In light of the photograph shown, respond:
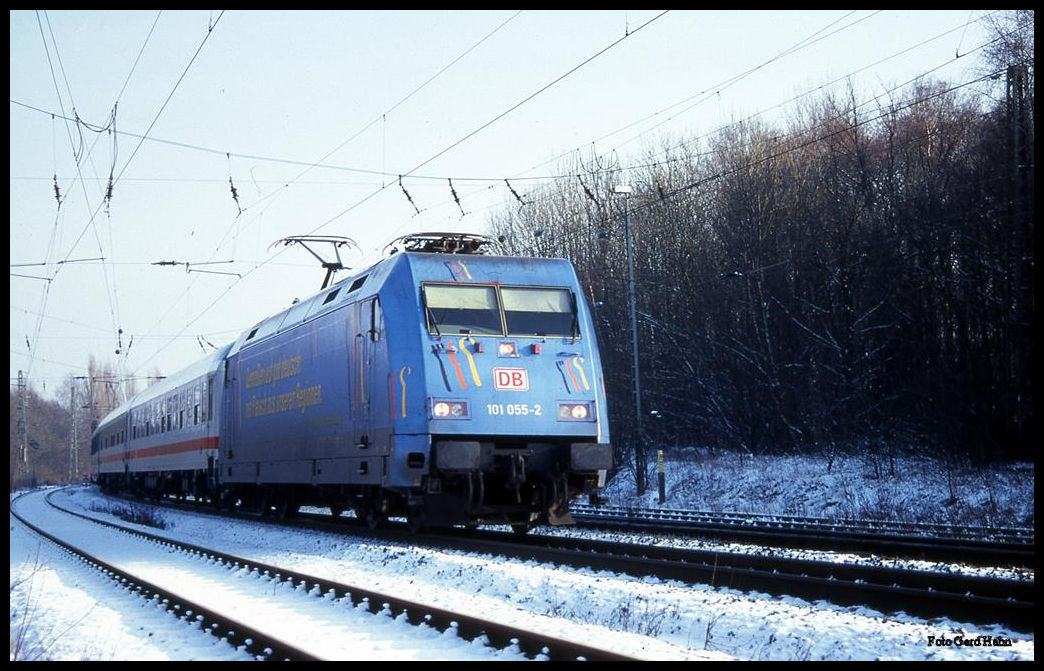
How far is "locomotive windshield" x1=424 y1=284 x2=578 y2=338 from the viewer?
44.9ft

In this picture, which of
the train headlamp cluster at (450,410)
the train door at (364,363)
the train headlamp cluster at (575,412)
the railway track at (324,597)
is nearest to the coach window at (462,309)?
the train door at (364,363)

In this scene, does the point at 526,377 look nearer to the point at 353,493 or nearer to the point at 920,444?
the point at 353,493

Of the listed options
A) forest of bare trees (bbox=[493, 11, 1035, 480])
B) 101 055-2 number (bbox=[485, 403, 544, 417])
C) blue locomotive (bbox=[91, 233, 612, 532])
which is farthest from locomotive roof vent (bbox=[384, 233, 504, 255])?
forest of bare trees (bbox=[493, 11, 1035, 480])

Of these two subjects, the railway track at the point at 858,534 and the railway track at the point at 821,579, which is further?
the railway track at the point at 858,534

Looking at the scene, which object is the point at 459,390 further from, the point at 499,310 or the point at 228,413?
the point at 228,413

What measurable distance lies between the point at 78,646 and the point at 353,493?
26.5 feet

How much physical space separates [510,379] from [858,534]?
18.0ft

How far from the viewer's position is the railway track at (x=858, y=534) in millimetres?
11234

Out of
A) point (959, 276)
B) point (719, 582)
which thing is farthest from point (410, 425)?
point (959, 276)

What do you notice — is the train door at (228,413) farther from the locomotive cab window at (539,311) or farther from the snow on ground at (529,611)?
the locomotive cab window at (539,311)

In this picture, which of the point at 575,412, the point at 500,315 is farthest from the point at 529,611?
the point at 500,315

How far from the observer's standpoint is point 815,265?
32.3 metres

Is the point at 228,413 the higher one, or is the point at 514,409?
the point at 228,413

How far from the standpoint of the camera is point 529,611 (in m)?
9.34
